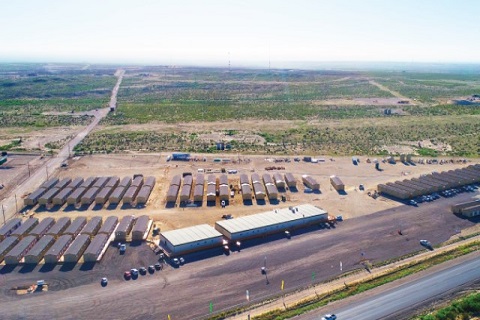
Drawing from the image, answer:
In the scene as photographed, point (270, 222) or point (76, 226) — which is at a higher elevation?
point (270, 222)

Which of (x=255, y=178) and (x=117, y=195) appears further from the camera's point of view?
(x=255, y=178)

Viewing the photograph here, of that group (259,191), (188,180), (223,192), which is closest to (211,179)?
(188,180)

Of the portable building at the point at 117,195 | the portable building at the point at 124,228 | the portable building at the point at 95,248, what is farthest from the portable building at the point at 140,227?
the portable building at the point at 117,195

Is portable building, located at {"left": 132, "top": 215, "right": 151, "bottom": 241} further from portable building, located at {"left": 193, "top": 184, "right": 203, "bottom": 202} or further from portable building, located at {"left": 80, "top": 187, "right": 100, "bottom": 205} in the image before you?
portable building, located at {"left": 80, "top": 187, "right": 100, "bottom": 205}

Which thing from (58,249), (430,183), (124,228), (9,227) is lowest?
(58,249)

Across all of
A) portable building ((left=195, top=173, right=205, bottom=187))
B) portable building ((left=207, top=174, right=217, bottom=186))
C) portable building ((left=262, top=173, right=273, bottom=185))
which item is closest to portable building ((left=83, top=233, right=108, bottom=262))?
portable building ((left=195, top=173, right=205, bottom=187))

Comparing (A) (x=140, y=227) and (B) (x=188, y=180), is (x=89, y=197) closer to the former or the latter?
(A) (x=140, y=227)
